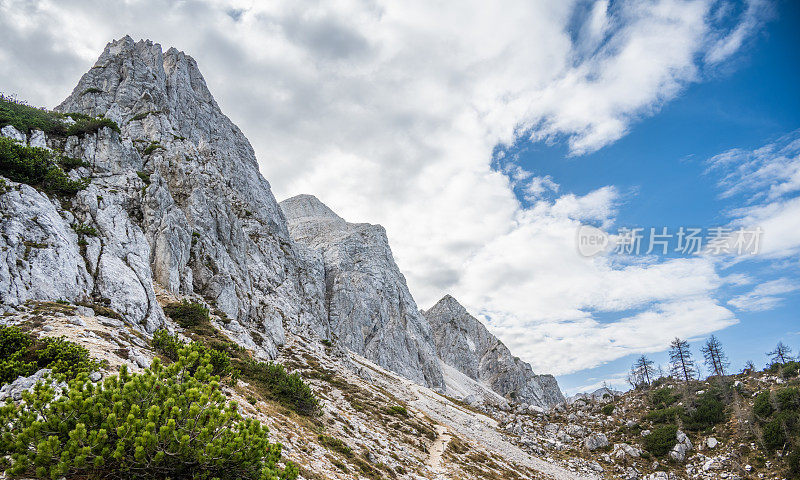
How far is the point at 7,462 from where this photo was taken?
736 cm

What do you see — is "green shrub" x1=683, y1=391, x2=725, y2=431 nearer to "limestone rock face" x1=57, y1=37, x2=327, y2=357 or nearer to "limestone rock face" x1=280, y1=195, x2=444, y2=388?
"limestone rock face" x1=57, y1=37, x2=327, y2=357

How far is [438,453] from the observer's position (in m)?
30.9

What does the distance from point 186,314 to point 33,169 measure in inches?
652

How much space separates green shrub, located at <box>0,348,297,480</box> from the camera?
6.98 m

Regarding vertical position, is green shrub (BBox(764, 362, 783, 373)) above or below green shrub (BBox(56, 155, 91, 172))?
below

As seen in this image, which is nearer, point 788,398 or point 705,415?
point 788,398

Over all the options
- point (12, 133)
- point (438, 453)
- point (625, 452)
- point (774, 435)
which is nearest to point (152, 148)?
point (12, 133)

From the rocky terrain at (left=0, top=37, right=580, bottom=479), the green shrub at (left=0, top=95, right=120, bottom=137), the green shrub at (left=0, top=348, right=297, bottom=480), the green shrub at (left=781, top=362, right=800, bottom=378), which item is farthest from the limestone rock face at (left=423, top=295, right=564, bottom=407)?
the green shrub at (left=0, top=348, right=297, bottom=480)

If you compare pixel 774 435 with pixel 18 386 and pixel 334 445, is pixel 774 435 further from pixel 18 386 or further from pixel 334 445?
pixel 18 386

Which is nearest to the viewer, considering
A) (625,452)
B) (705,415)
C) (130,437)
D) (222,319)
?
(130,437)

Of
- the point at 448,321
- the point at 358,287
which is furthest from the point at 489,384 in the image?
the point at 358,287

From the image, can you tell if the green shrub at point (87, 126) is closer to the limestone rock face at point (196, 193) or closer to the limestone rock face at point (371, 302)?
the limestone rock face at point (196, 193)

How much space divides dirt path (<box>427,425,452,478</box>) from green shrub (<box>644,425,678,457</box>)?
29.4 meters

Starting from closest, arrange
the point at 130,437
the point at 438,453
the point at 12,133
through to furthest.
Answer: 1. the point at 130,437
2. the point at 438,453
3. the point at 12,133
